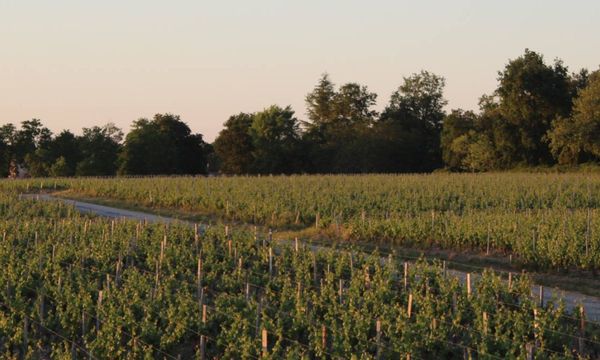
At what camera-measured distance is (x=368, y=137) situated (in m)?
75.0

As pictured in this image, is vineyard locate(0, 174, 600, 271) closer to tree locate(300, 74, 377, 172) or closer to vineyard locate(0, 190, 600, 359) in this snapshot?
vineyard locate(0, 190, 600, 359)

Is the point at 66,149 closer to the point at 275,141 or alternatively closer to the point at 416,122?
the point at 275,141

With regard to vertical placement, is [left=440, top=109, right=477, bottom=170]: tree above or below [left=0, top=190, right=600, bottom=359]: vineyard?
above

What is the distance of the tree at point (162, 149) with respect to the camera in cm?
8200

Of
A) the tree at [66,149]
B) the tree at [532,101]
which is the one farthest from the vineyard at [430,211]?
the tree at [66,149]

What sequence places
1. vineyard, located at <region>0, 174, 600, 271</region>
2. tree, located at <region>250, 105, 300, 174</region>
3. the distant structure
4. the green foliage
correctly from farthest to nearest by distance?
the distant structure, the green foliage, tree, located at <region>250, 105, 300, 174</region>, vineyard, located at <region>0, 174, 600, 271</region>

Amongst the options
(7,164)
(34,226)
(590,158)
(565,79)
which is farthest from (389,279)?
(7,164)

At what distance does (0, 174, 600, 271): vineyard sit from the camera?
60.2ft

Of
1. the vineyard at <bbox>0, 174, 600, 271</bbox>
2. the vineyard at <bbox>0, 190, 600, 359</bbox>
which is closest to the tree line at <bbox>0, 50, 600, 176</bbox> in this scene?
the vineyard at <bbox>0, 174, 600, 271</bbox>

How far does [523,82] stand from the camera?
61719mm

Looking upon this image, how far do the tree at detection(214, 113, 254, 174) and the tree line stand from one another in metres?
0.11

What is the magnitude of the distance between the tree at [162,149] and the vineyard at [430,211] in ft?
97.2

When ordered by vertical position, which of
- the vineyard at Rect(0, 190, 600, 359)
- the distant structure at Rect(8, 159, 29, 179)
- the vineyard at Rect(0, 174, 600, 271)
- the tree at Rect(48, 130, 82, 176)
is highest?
the tree at Rect(48, 130, 82, 176)

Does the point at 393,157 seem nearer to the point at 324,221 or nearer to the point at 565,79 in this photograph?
the point at 565,79
